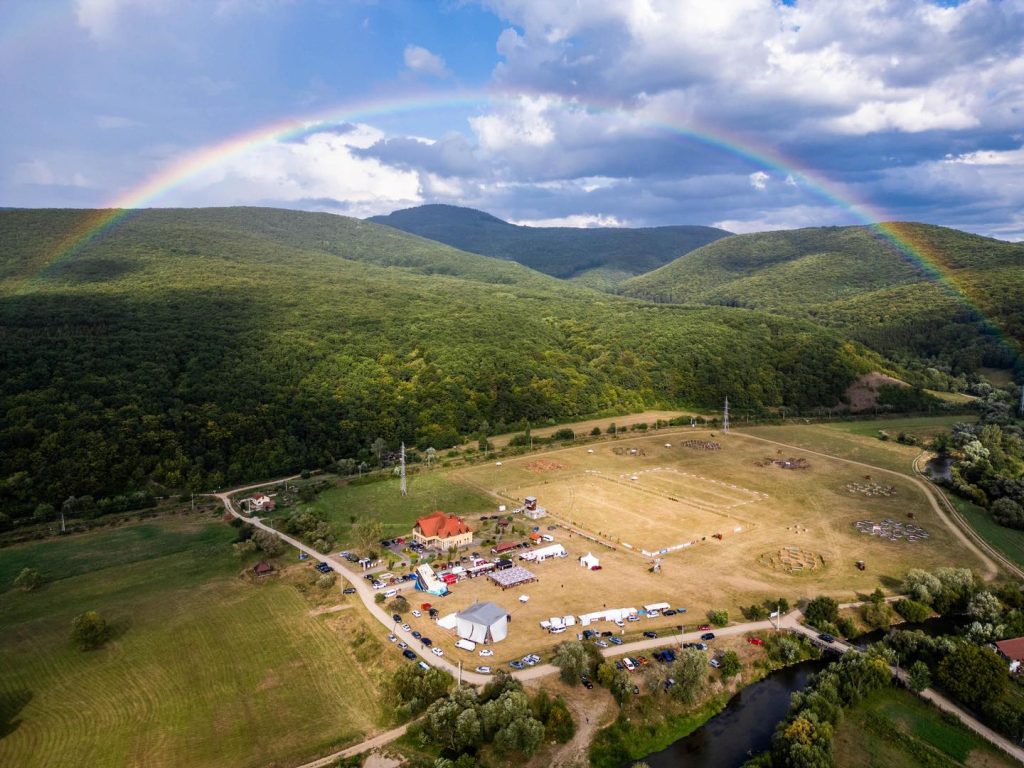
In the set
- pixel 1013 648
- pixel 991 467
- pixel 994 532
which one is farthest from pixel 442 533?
pixel 991 467

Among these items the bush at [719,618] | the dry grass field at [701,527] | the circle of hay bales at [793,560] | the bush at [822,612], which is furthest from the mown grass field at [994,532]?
the bush at [719,618]

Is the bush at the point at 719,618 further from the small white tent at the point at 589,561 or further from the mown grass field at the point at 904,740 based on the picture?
the small white tent at the point at 589,561

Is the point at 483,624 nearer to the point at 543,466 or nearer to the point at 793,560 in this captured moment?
the point at 793,560

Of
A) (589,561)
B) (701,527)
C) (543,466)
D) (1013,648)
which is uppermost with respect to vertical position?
(1013,648)

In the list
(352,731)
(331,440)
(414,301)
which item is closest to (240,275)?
(414,301)

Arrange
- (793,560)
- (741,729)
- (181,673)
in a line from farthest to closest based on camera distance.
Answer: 1. (793,560)
2. (181,673)
3. (741,729)

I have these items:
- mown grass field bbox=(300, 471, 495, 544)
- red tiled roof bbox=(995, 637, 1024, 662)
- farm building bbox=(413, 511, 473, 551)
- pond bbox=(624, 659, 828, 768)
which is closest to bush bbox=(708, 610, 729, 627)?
pond bbox=(624, 659, 828, 768)

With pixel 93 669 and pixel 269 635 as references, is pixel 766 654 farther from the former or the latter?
pixel 93 669
